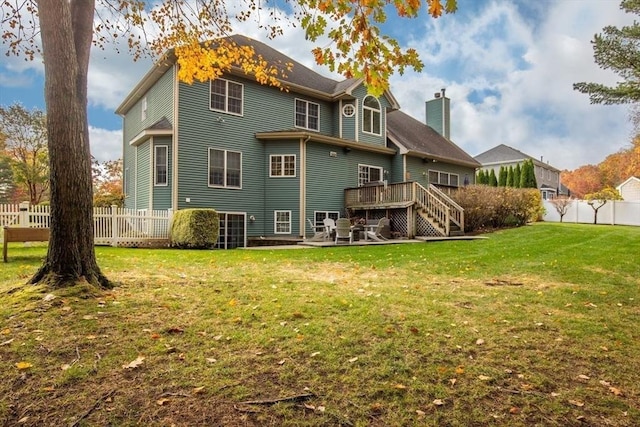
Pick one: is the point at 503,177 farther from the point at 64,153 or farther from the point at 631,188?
the point at 64,153

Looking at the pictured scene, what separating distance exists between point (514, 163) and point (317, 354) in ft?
145

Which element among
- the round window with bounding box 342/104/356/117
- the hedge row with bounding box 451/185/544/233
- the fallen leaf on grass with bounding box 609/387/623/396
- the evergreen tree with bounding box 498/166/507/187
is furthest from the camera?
the evergreen tree with bounding box 498/166/507/187

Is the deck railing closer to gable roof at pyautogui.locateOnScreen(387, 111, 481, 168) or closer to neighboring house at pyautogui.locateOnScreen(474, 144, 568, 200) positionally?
gable roof at pyautogui.locateOnScreen(387, 111, 481, 168)

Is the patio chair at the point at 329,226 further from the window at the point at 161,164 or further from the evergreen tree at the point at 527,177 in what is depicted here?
the evergreen tree at the point at 527,177

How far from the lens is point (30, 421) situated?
203 centimetres

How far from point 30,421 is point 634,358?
427 cm

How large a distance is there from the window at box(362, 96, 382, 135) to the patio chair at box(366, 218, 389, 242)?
6.04 meters

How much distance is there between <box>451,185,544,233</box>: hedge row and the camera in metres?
15.6

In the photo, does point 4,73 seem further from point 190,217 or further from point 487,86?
point 487,86

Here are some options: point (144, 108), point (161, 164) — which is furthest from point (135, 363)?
point (144, 108)

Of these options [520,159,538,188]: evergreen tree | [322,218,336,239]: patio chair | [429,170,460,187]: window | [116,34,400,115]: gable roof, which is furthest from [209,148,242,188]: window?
[520,159,538,188]: evergreen tree

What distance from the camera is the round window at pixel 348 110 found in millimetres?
18409

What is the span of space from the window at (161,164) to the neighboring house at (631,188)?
160 feet

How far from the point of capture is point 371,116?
19.2m
